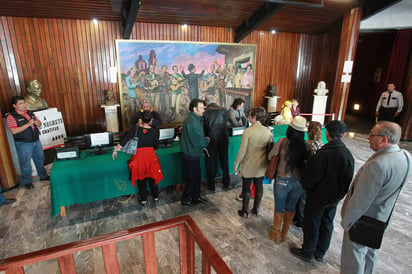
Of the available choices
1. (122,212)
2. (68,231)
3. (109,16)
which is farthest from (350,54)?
(68,231)

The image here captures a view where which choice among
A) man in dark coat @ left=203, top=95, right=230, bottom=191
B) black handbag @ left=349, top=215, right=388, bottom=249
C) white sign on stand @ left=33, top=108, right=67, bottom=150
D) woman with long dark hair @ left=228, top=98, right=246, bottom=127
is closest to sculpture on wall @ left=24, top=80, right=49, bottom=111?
white sign on stand @ left=33, top=108, right=67, bottom=150

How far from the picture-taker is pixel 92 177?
337 centimetres

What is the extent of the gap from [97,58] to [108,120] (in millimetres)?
1609

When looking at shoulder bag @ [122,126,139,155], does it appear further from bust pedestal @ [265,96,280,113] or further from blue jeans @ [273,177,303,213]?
bust pedestal @ [265,96,280,113]

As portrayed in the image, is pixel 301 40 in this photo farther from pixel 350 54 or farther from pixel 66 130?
pixel 66 130

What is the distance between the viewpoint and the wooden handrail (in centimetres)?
129

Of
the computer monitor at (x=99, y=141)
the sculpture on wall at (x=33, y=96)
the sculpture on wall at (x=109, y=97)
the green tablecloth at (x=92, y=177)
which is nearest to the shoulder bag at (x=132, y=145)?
the green tablecloth at (x=92, y=177)

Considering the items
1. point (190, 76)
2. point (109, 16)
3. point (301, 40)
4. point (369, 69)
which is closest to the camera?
point (109, 16)

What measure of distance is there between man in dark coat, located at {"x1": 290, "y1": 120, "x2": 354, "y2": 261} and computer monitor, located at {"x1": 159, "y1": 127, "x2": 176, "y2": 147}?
2325 millimetres

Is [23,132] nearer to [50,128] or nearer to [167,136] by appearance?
[50,128]

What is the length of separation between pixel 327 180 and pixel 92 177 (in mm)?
2983

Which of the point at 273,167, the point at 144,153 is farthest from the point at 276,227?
the point at 144,153

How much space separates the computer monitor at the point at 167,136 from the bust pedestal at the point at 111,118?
2.72 m

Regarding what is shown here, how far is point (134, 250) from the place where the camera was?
289 cm
